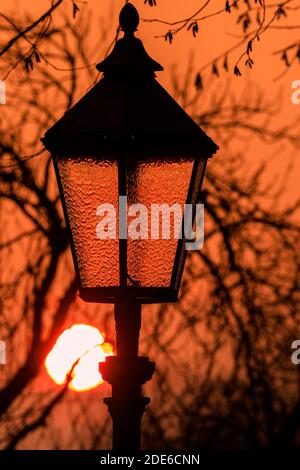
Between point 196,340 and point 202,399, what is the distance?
0.35 m

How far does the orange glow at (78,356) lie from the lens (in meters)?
5.43

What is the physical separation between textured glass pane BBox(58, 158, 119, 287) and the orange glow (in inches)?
89.4

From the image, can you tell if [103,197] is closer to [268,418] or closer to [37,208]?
[37,208]

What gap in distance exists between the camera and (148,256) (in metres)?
3.13

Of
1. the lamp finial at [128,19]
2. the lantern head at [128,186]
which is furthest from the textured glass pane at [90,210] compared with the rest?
the lamp finial at [128,19]

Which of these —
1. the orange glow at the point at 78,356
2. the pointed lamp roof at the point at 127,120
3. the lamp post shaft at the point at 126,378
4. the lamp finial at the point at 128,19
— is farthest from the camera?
the orange glow at the point at 78,356
